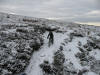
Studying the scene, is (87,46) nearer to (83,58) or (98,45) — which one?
(98,45)

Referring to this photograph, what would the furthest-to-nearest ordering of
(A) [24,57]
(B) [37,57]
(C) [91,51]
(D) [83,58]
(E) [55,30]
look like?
(E) [55,30]
(C) [91,51]
(D) [83,58]
(B) [37,57]
(A) [24,57]

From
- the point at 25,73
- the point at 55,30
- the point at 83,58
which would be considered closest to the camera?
the point at 25,73

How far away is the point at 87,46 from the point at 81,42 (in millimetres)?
1136

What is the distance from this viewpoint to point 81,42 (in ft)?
57.1

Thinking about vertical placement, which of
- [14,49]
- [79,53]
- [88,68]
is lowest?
[88,68]

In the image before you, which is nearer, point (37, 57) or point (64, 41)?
point (37, 57)

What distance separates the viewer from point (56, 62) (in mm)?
12266

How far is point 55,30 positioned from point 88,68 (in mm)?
9293

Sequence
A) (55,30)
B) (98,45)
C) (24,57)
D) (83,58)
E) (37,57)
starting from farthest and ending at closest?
(55,30) < (98,45) < (83,58) < (37,57) < (24,57)

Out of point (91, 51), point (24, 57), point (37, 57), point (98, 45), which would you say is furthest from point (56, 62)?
point (98, 45)

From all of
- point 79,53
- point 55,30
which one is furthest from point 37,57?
point 55,30

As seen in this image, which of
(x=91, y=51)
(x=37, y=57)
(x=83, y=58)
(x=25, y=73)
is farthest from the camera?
(x=91, y=51)

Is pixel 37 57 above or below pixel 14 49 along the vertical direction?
below

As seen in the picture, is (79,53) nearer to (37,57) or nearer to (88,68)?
(88,68)
